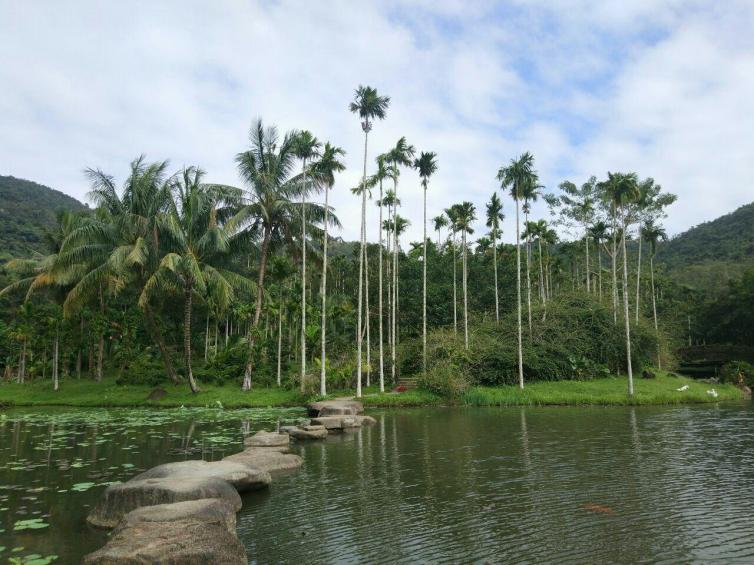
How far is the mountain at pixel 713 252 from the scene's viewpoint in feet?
234

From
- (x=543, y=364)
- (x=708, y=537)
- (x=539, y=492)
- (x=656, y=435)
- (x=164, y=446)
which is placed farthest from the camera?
(x=543, y=364)

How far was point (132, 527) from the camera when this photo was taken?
653cm

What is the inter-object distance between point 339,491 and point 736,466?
9.27m

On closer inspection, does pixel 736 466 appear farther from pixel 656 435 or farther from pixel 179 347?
pixel 179 347

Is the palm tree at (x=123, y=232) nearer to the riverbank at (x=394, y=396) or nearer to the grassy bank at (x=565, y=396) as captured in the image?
the riverbank at (x=394, y=396)

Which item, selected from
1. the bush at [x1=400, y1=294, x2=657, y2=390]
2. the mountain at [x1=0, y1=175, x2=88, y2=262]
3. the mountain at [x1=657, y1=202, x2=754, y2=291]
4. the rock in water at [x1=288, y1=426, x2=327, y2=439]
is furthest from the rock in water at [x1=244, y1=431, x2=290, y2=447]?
the mountain at [x1=657, y1=202, x2=754, y2=291]

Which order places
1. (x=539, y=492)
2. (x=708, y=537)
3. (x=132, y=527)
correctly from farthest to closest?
1. (x=539, y=492)
2. (x=708, y=537)
3. (x=132, y=527)

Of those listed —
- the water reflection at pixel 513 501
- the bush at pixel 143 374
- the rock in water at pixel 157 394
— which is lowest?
the water reflection at pixel 513 501

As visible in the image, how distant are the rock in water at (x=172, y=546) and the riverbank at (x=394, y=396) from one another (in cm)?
2198

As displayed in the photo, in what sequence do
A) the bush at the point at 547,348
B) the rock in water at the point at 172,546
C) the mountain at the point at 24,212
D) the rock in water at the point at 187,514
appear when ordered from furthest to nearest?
the mountain at the point at 24,212
the bush at the point at 547,348
the rock in water at the point at 187,514
the rock in water at the point at 172,546

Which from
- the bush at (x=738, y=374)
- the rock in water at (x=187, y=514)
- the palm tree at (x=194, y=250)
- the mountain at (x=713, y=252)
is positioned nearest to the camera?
the rock in water at (x=187, y=514)

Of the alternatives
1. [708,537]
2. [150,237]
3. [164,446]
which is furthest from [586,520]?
[150,237]

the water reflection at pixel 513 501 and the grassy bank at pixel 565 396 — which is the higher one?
the grassy bank at pixel 565 396

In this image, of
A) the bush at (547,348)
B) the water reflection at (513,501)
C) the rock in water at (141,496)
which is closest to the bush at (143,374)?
the bush at (547,348)
